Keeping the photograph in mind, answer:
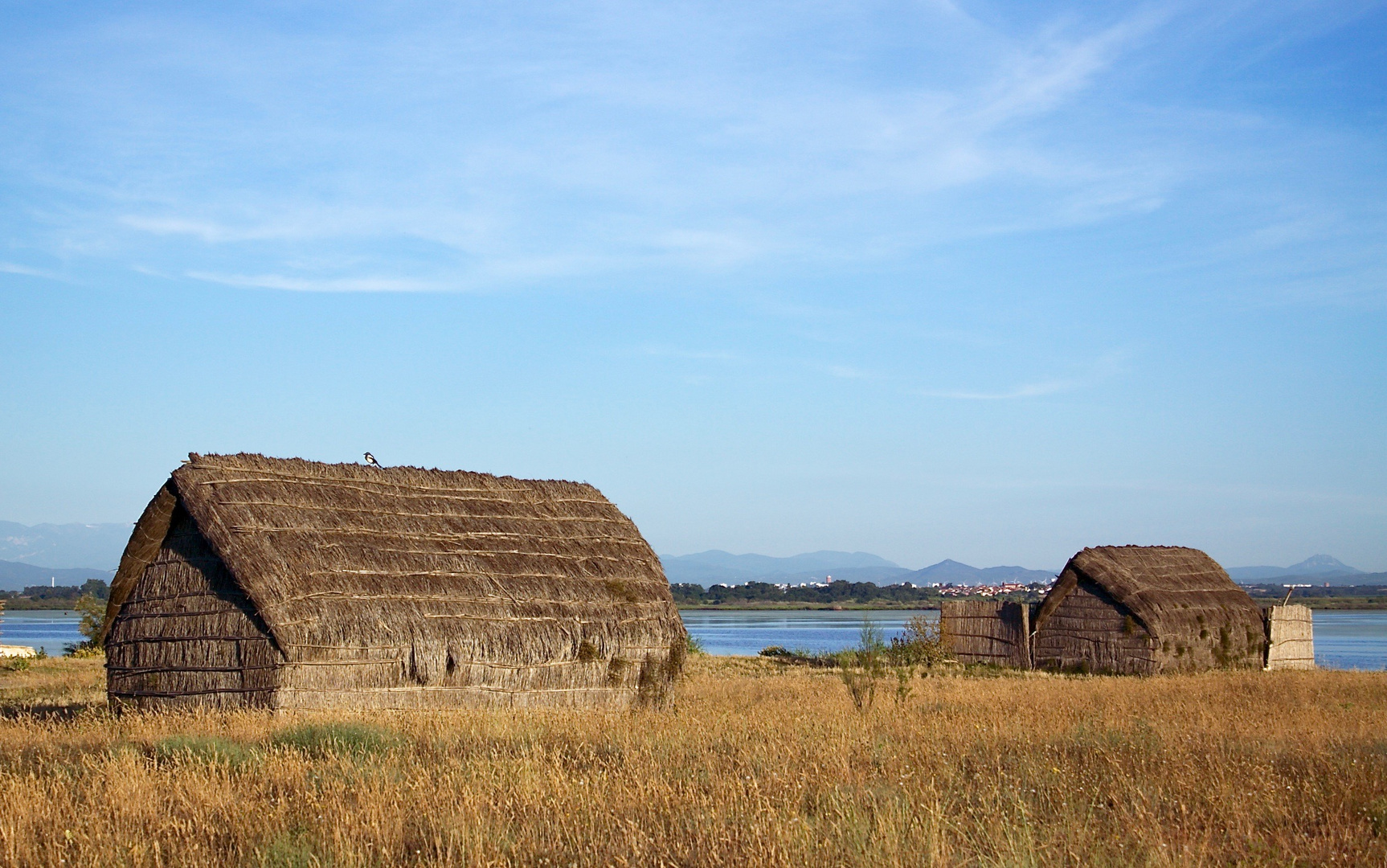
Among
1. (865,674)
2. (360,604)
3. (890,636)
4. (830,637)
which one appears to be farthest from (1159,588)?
(830,637)

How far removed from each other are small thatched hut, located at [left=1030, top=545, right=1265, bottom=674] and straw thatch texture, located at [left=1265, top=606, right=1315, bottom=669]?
585 millimetres

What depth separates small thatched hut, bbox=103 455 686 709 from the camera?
16.8 meters

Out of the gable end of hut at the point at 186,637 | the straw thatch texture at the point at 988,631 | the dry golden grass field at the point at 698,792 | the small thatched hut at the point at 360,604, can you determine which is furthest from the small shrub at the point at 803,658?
the dry golden grass field at the point at 698,792

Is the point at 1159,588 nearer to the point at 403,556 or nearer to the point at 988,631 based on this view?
the point at 988,631

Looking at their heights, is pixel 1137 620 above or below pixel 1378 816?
below

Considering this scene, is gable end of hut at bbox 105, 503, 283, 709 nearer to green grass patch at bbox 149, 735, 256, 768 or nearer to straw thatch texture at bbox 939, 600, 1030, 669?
green grass patch at bbox 149, 735, 256, 768

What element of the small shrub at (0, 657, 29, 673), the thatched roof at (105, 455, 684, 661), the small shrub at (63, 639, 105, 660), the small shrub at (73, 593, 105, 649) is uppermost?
the thatched roof at (105, 455, 684, 661)

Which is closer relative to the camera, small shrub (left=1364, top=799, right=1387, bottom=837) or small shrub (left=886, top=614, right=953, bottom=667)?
small shrub (left=1364, top=799, right=1387, bottom=837)

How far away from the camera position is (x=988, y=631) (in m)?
32.4

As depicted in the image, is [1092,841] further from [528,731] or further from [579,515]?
[579,515]

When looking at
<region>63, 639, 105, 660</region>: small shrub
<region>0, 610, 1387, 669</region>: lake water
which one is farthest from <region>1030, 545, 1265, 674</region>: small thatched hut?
<region>63, 639, 105, 660</region>: small shrub

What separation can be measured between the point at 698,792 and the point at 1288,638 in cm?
3197

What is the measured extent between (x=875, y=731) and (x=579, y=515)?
10864 mm

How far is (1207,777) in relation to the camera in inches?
340
